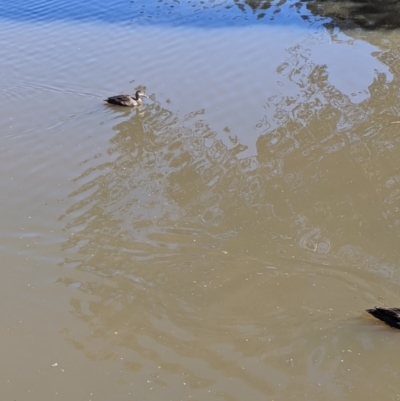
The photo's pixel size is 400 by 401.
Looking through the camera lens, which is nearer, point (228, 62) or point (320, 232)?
point (320, 232)

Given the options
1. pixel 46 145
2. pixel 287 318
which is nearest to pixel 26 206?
pixel 46 145

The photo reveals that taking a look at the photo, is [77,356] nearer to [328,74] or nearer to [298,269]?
[298,269]

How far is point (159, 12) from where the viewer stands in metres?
13.6

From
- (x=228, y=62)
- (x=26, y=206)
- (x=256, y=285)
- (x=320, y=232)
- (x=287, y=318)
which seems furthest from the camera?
(x=228, y=62)

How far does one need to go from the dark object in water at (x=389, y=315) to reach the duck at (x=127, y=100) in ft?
17.8

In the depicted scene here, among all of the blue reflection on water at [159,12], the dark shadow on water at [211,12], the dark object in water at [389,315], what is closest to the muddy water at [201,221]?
the dark object in water at [389,315]

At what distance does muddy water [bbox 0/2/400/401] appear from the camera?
5.08 metres

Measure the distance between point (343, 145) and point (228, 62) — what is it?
3.52m

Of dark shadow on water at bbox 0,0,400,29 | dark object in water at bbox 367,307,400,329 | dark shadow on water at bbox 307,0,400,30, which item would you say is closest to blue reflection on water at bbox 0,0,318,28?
dark shadow on water at bbox 0,0,400,29

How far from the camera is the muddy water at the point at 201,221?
5.08m

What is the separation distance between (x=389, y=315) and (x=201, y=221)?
2441 millimetres

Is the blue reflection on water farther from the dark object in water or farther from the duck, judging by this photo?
the dark object in water

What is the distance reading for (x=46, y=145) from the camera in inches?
334

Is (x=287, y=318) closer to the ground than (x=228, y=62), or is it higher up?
closer to the ground
